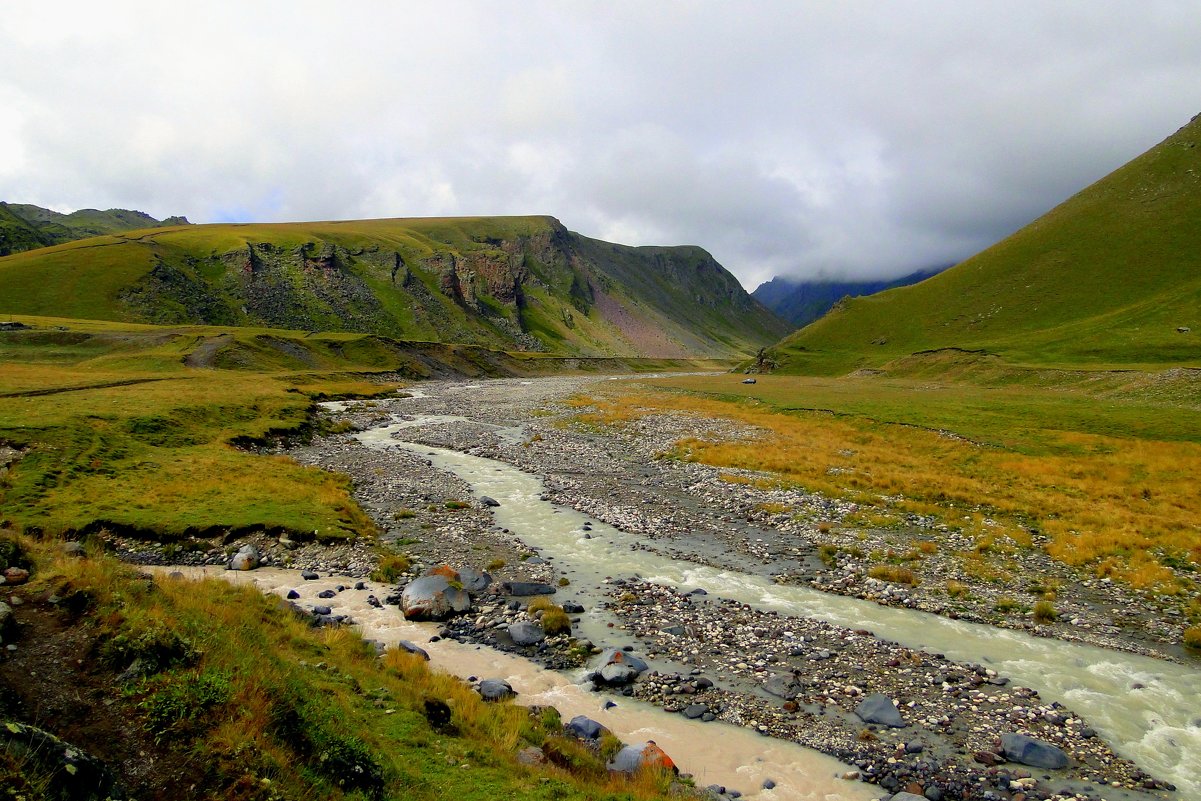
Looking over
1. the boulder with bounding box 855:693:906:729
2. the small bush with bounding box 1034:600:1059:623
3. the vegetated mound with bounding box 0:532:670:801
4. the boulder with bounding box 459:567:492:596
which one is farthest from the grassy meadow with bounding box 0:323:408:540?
the small bush with bounding box 1034:600:1059:623

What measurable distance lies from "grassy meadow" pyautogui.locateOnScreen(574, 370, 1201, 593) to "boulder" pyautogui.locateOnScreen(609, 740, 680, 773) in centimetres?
1732

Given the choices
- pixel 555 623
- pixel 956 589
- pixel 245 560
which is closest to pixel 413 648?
pixel 555 623

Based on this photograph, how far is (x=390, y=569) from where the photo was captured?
1986cm

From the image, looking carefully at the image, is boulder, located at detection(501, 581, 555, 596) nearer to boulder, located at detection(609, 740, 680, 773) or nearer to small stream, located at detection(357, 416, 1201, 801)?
small stream, located at detection(357, 416, 1201, 801)

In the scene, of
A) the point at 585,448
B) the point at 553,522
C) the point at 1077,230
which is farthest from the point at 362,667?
the point at 1077,230

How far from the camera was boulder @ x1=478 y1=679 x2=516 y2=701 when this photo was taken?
12750 mm

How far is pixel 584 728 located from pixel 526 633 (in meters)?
4.87

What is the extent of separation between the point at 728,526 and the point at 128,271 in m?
186

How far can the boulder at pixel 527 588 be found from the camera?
19.3m

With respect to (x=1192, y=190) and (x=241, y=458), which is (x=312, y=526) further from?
(x=1192, y=190)

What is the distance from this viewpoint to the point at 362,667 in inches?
481

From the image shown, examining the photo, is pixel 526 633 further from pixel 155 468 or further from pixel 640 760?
pixel 155 468

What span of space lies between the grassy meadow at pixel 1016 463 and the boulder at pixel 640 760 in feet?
56.8

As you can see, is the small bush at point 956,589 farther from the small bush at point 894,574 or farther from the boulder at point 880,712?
the boulder at point 880,712
